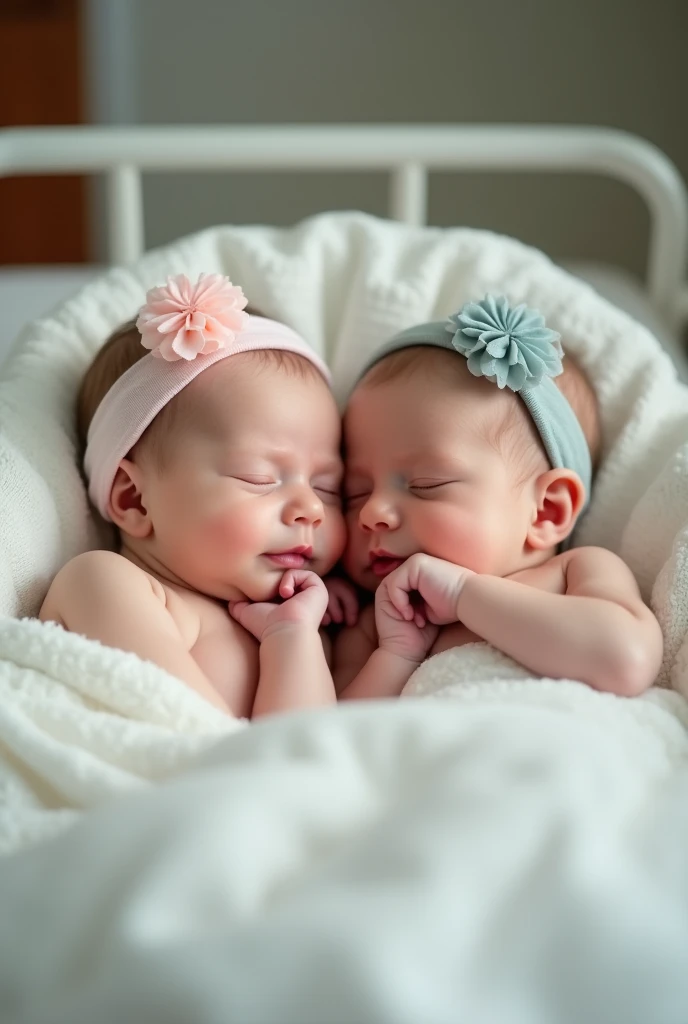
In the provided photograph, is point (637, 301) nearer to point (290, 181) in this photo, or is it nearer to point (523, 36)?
point (523, 36)

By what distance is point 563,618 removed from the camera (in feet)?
3.10

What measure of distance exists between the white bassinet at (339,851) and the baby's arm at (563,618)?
0.09ft

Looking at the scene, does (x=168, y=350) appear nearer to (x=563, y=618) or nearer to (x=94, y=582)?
(x=94, y=582)

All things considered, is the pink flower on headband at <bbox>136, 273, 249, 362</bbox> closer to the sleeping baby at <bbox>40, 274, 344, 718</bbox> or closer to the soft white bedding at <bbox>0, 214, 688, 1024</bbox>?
the sleeping baby at <bbox>40, 274, 344, 718</bbox>

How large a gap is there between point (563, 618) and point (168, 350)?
451mm

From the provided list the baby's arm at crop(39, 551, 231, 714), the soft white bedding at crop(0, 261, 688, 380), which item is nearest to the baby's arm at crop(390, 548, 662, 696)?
the baby's arm at crop(39, 551, 231, 714)

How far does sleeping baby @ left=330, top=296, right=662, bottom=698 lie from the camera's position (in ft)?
3.34

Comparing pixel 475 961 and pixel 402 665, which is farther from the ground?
pixel 475 961

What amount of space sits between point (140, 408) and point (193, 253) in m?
0.37

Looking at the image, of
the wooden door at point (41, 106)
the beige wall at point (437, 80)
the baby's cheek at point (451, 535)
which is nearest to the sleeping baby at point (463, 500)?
the baby's cheek at point (451, 535)

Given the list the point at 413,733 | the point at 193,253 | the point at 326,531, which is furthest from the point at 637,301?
the point at 413,733

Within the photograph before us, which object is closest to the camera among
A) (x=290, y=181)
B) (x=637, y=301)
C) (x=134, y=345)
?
(x=134, y=345)

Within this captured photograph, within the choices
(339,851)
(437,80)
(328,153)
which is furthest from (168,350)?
(437,80)

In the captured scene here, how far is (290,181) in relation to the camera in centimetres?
257
